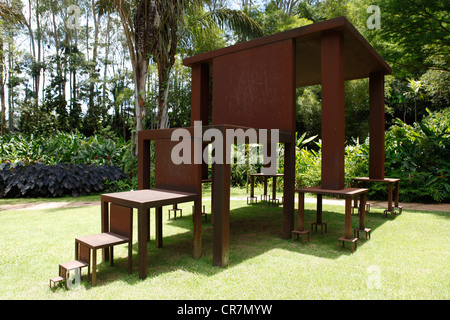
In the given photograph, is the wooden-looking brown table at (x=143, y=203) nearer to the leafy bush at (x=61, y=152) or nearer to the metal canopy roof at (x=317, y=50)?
the metal canopy roof at (x=317, y=50)

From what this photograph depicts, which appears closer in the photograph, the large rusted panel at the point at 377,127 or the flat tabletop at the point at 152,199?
the flat tabletop at the point at 152,199

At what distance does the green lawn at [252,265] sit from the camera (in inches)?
122

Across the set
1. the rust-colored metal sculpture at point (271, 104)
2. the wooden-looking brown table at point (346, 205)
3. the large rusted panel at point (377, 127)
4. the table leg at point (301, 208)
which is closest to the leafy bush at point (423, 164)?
the large rusted panel at point (377, 127)

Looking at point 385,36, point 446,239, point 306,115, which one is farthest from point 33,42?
point 446,239

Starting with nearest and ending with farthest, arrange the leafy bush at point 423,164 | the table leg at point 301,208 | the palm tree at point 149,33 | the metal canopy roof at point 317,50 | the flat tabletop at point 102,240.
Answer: the flat tabletop at point 102,240
the table leg at point 301,208
the metal canopy roof at point 317,50
the leafy bush at point 423,164
the palm tree at point 149,33

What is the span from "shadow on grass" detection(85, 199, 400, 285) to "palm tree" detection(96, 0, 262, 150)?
531 centimetres

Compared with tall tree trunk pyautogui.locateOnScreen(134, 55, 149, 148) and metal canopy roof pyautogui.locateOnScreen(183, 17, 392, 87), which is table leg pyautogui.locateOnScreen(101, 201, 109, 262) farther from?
tall tree trunk pyautogui.locateOnScreen(134, 55, 149, 148)

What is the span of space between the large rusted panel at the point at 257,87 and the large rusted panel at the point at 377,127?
12.0 ft

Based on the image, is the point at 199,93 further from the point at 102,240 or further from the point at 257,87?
the point at 102,240

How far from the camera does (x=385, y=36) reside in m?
10.1

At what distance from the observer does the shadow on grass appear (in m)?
3.81

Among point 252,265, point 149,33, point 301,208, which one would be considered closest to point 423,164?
point 301,208

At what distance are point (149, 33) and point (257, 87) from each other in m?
6.16

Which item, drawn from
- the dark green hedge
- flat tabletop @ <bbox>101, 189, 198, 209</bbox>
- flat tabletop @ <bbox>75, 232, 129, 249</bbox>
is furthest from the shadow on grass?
the dark green hedge
